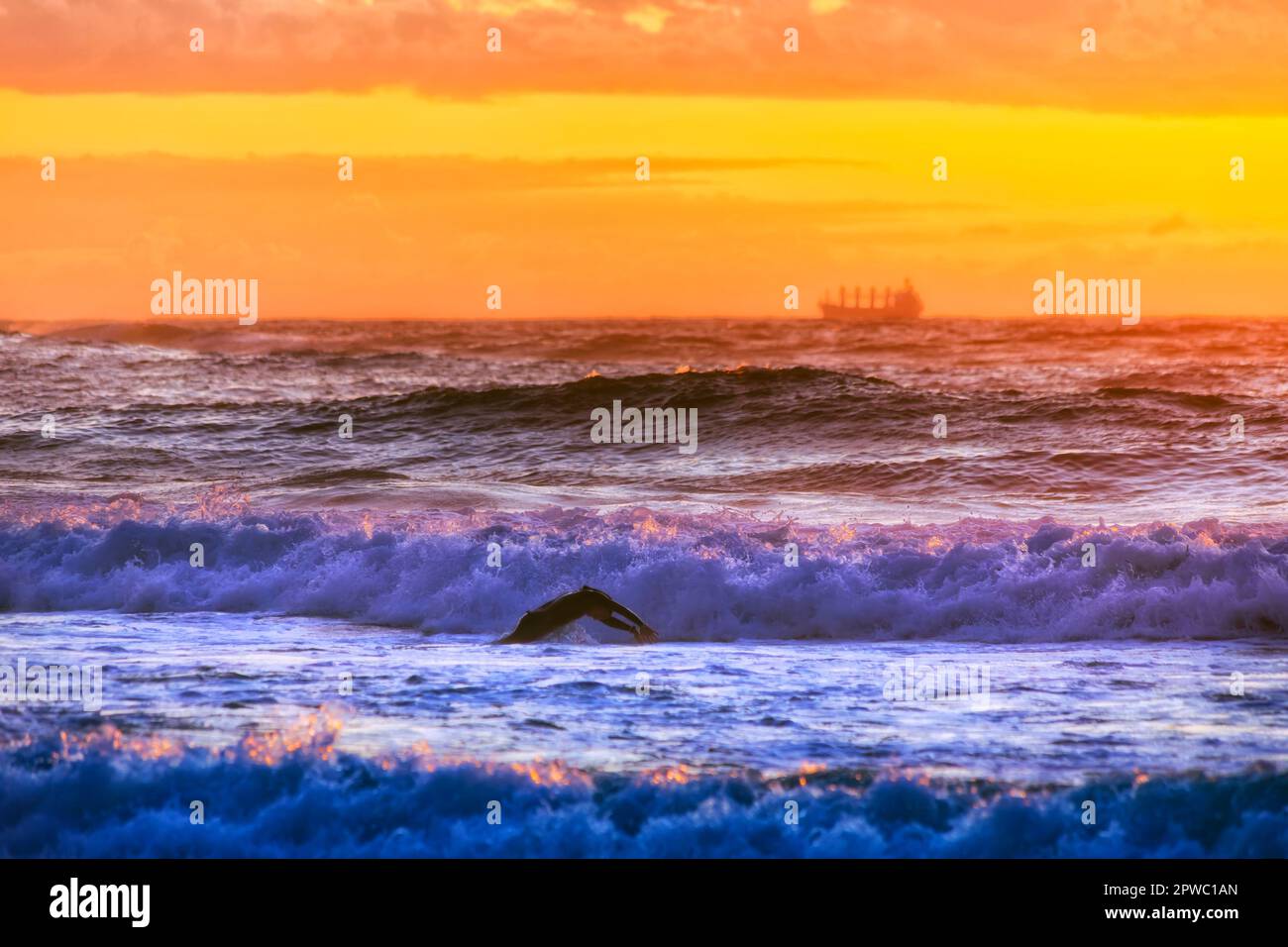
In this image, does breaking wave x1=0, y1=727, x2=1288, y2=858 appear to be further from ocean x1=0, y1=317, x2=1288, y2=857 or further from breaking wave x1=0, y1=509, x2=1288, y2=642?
breaking wave x1=0, y1=509, x2=1288, y2=642

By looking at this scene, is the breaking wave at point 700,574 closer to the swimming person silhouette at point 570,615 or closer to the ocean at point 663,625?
the ocean at point 663,625

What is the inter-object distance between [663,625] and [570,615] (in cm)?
151

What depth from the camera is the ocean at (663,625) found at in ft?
26.6

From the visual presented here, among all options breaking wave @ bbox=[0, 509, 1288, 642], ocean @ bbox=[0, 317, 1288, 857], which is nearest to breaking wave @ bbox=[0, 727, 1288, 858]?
ocean @ bbox=[0, 317, 1288, 857]

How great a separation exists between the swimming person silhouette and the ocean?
0.16 m

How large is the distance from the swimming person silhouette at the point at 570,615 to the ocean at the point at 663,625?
16 centimetres

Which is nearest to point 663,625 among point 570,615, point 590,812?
point 570,615

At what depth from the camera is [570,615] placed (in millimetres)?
13141

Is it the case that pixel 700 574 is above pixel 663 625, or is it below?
above

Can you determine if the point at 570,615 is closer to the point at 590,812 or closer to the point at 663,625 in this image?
the point at 663,625

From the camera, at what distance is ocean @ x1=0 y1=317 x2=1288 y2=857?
26.6 ft
